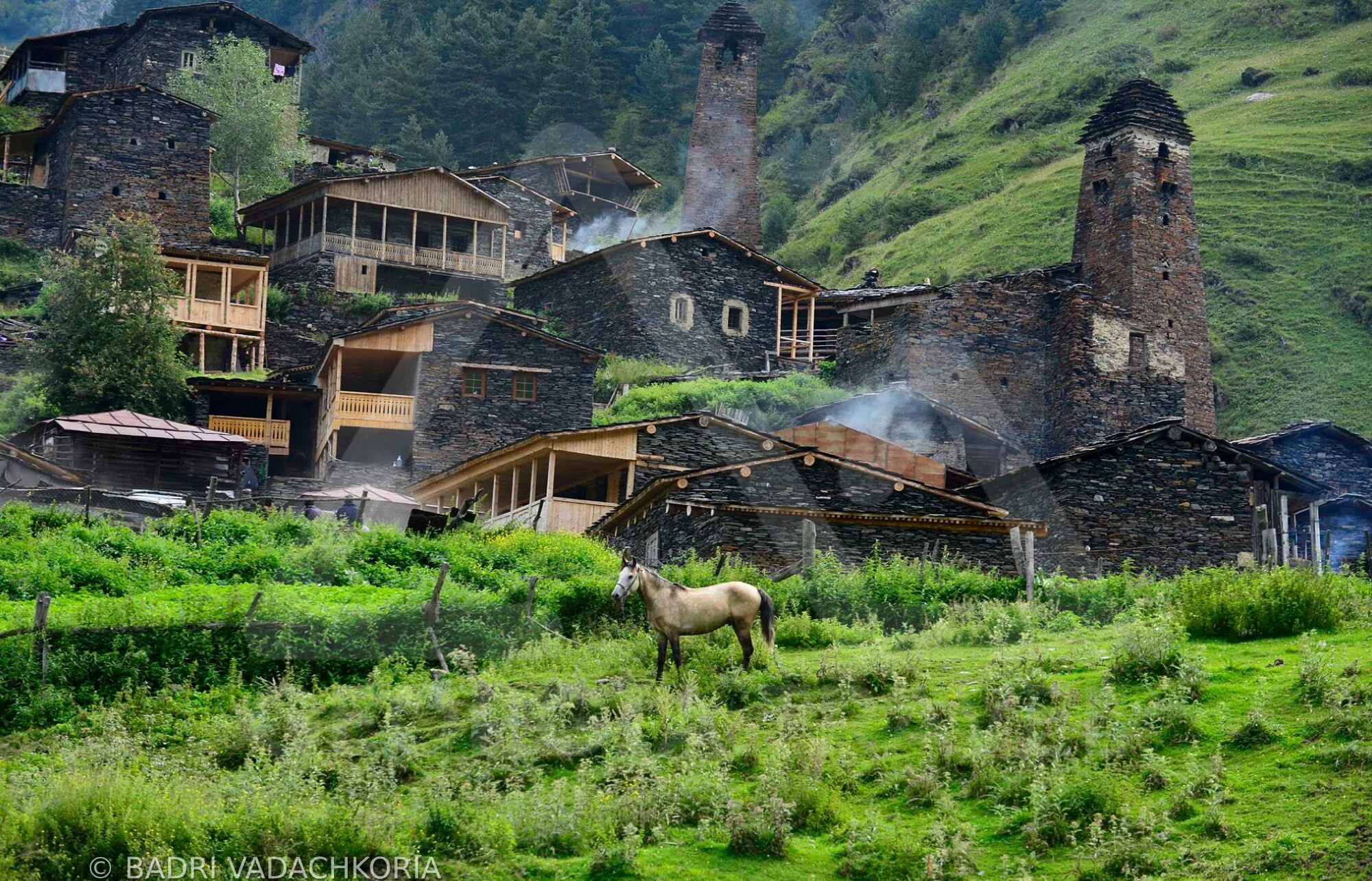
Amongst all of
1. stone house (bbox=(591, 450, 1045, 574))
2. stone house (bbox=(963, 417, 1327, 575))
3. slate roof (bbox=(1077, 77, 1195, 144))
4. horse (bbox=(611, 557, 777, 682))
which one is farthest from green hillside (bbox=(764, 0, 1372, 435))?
horse (bbox=(611, 557, 777, 682))

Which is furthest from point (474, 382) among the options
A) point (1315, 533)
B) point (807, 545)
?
point (1315, 533)

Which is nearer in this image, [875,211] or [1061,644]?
[1061,644]

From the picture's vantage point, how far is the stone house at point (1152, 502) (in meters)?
32.4

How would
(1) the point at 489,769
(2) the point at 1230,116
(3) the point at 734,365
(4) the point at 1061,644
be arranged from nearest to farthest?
1. (1) the point at 489,769
2. (4) the point at 1061,644
3. (3) the point at 734,365
4. (2) the point at 1230,116

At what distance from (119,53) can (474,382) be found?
113 ft

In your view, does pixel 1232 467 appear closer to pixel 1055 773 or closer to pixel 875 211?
pixel 1055 773

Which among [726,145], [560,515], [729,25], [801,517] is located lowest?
[801,517]

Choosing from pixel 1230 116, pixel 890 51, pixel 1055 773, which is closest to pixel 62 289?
pixel 1055 773

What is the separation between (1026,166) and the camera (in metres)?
74.8

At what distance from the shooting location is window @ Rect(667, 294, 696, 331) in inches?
2014

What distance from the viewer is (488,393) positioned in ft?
145

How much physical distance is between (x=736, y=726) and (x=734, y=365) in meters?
33.8

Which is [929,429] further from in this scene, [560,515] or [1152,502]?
[560,515]

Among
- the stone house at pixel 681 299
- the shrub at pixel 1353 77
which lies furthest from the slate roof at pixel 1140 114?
the shrub at pixel 1353 77
